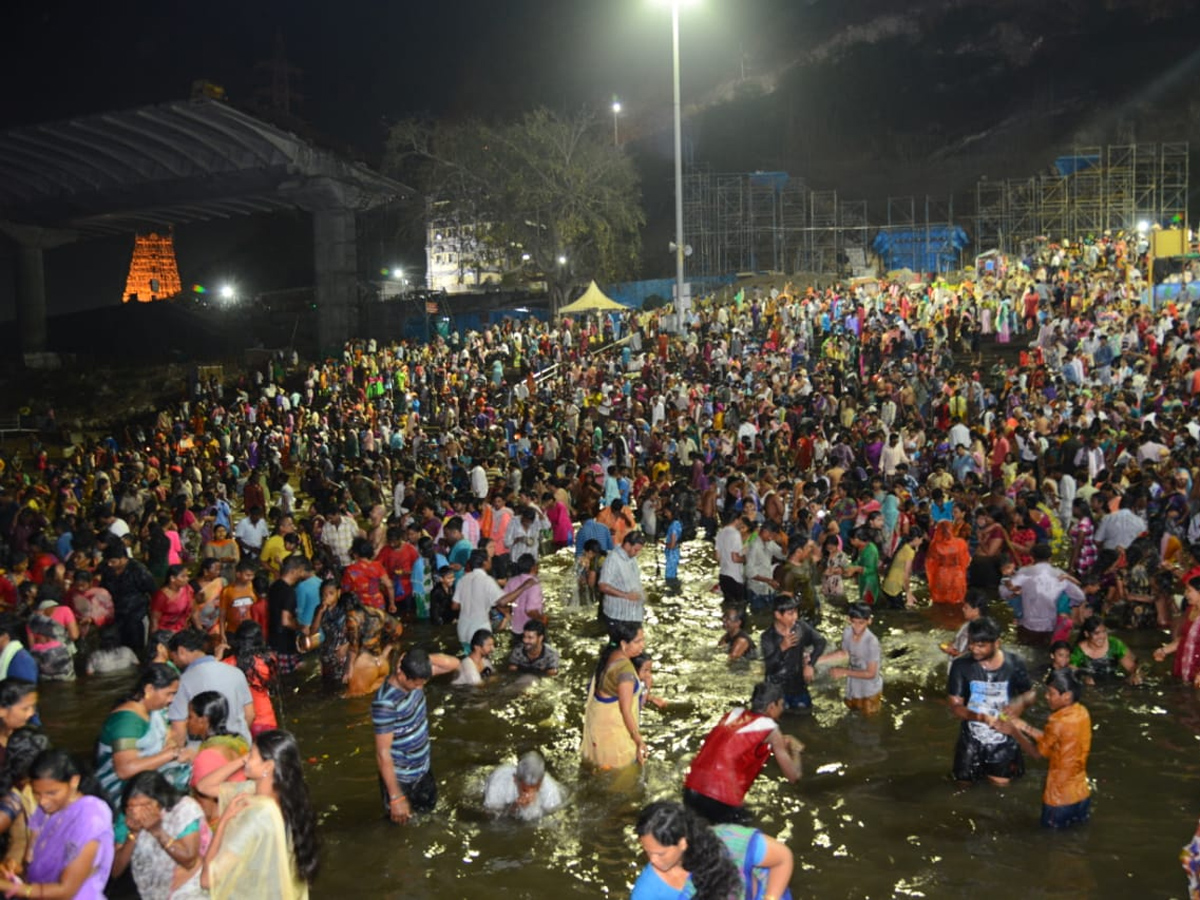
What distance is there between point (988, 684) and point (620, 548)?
12.1ft

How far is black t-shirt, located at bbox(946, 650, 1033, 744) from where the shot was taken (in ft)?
21.4

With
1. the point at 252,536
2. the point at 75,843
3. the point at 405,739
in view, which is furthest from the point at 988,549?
the point at 75,843

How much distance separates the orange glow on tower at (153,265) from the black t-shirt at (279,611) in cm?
6760

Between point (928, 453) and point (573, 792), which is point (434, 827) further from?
point (928, 453)

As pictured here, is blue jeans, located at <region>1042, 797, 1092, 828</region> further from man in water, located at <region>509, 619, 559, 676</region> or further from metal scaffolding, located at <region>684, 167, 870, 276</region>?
metal scaffolding, located at <region>684, 167, 870, 276</region>

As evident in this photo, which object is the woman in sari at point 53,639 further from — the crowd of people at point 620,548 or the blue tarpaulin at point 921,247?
the blue tarpaulin at point 921,247

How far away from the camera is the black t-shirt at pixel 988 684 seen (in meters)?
6.53

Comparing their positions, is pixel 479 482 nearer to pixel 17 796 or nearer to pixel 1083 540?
pixel 1083 540

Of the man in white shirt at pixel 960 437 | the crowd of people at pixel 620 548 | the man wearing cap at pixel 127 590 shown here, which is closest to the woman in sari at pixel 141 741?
the crowd of people at pixel 620 548

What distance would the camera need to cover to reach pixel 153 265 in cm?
7194

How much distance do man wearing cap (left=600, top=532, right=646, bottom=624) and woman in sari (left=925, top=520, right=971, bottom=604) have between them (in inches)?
139

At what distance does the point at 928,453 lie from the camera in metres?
16.9

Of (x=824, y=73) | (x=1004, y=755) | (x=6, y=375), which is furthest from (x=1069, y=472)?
(x=824, y=73)

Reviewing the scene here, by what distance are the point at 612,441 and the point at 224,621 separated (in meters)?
10.6
